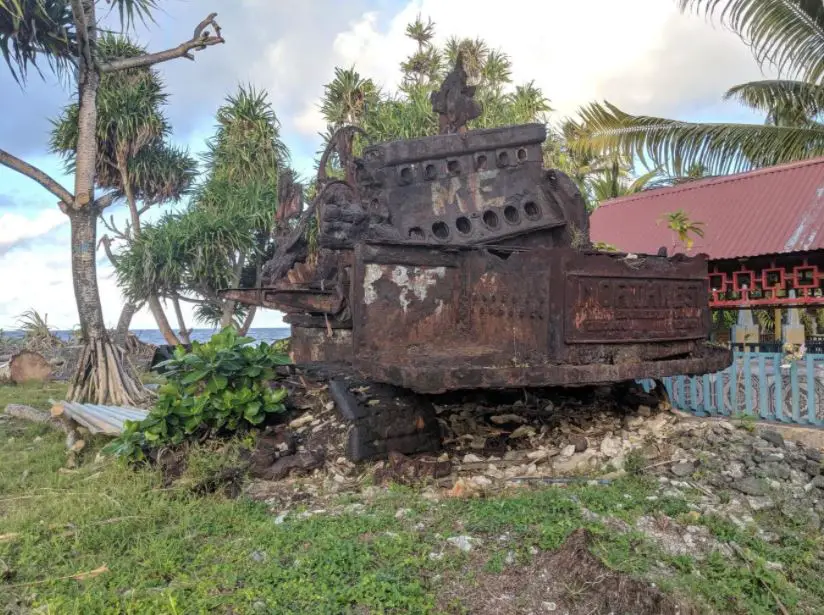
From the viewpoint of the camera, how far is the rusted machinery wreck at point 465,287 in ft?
15.1

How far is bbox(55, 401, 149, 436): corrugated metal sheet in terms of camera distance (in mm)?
6328

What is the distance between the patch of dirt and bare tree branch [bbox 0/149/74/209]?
9630 millimetres

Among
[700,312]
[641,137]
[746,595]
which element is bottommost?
[746,595]

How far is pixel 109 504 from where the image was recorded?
423 centimetres

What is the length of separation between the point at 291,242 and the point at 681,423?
446cm

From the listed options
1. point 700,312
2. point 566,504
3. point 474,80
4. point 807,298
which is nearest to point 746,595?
point 566,504

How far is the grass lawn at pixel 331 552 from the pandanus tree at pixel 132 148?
48.9ft

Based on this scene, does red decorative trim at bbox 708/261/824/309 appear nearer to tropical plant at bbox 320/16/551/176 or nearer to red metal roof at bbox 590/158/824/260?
red metal roof at bbox 590/158/824/260

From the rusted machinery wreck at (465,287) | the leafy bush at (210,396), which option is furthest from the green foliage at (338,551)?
the rusted machinery wreck at (465,287)

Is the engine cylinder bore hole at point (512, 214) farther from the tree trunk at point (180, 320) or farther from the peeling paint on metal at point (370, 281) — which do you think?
the tree trunk at point (180, 320)

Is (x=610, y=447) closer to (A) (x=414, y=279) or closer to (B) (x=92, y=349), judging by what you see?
(A) (x=414, y=279)

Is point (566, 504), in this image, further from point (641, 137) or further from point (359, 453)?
point (641, 137)

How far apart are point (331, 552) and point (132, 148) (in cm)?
2058

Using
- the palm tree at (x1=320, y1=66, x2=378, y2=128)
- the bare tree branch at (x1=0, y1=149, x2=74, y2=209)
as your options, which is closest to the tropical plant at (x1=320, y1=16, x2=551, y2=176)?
the palm tree at (x1=320, y1=66, x2=378, y2=128)
